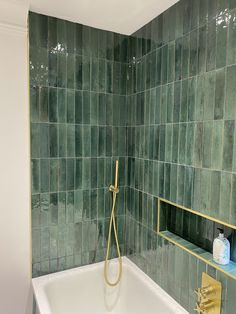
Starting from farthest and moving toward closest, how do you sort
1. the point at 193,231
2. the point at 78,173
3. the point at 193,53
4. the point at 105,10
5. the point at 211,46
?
the point at 78,173, the point at 105,10, the point at 193,231, the point at 193,53, the point at 211,46

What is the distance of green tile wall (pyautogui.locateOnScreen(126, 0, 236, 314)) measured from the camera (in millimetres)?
1227

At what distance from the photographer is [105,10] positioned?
1673 mm

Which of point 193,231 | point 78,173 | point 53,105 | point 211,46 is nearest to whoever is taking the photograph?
point 211,46

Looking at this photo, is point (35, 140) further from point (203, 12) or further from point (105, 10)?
point (203, 12)

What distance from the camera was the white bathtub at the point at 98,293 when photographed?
1.70m

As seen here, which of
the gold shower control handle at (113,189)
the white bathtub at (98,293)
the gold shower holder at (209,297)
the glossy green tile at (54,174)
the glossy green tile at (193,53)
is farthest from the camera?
the gold shower control handle at (113,189)

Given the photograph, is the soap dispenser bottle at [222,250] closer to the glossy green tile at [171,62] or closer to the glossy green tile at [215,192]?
the glossy green tile at [215,192]

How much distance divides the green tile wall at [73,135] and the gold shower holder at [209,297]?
3.10 feet

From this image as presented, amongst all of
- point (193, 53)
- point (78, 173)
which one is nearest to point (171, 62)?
point (193, 53)

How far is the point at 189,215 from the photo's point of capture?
5.25ft

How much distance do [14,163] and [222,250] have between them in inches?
56.3

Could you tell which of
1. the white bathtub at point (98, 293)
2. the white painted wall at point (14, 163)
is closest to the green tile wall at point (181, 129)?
the white bathtub at point (98, 293)

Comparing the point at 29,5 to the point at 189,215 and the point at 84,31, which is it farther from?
the point at 189,215

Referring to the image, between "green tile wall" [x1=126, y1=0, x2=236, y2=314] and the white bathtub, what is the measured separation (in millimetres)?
103
